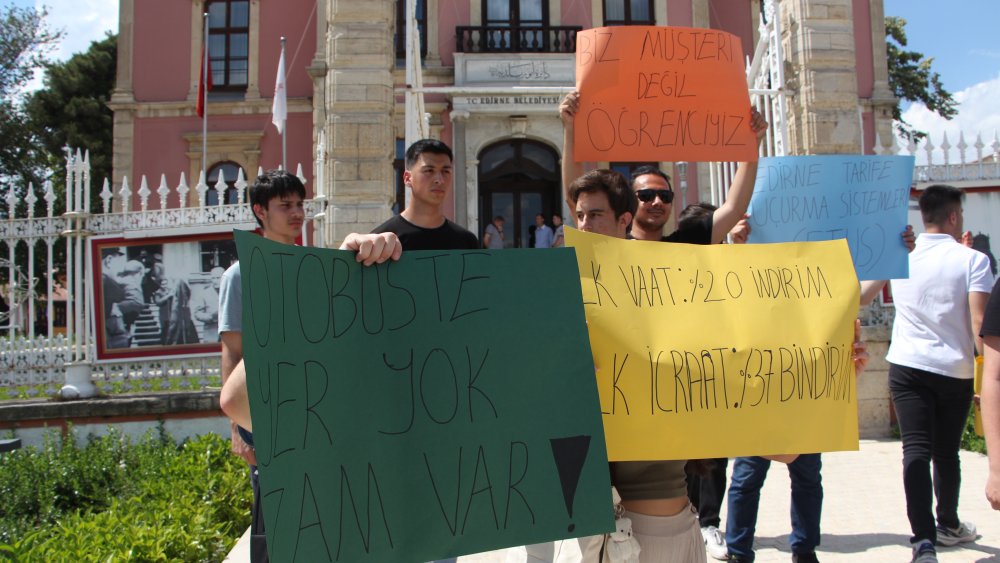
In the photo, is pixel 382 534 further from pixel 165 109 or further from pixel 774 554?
pixel 165 109

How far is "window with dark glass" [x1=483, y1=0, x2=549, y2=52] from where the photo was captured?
61.1 feet

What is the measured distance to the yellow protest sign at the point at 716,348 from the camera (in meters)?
2.04

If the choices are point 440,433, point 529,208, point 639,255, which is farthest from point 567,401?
point 529,208

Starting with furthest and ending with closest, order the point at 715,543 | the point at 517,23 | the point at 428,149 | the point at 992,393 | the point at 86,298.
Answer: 1. the point at 517,23
2. the point at 86,298
3. the point at 715,543
4. the point at 428,149
5. the point at 992,393

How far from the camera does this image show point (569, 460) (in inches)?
72.3

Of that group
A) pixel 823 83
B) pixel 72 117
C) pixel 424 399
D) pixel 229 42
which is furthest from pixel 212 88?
pixel 424 399

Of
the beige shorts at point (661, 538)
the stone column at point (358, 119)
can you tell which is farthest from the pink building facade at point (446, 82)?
the beige shorts at point (661, 538)

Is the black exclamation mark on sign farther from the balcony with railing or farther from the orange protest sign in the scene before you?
the balcony with railing

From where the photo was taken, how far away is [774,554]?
13.2ft

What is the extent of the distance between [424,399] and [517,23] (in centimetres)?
1864

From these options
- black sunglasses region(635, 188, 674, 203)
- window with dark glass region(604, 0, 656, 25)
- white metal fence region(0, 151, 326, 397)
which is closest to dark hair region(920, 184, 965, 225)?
black sunglasses region(635, 188, 674, 203)

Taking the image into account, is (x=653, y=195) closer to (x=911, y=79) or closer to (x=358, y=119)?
(x=358, y=119)

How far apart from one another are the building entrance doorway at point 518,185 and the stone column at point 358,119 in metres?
11.7

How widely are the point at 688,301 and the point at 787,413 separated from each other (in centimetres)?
45
